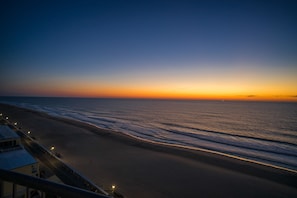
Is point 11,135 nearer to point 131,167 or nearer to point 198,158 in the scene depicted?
point 131,167

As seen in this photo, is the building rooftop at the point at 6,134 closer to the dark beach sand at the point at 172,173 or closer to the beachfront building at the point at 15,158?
the beachfront building at the point at 15,158

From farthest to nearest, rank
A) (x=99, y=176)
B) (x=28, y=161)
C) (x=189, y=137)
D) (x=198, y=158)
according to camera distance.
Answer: (x=189, y=137) → (x=198, y=158) → (x=99, y=176) → (x=28, y=161)

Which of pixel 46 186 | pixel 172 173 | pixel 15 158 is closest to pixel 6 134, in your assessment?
pixel 15 158

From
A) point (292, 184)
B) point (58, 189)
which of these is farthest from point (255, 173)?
point (58, 189)

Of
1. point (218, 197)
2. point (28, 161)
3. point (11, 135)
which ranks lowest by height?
point (218, 197)

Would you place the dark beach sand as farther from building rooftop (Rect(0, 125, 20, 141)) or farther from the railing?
the railing

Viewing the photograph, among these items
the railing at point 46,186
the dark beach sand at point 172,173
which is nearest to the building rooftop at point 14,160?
the dark beach sand at point 172,173

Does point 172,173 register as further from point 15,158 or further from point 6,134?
point 6,134
